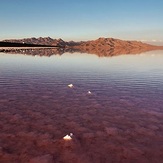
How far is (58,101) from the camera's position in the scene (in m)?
23.7

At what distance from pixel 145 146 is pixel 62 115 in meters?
7.27

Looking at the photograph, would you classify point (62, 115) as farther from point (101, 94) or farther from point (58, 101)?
point (101, 94)

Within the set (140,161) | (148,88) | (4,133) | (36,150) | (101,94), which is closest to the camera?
(140,161)

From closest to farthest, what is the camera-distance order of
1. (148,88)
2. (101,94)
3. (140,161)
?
(140,161)
(101,94)
(148,88)

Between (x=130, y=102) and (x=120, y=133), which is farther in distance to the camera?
(x=130, y=102)

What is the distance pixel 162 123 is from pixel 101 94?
10.4 m

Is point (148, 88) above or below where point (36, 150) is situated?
below

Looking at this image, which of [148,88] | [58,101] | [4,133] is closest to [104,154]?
[4,133]

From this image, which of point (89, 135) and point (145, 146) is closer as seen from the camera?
point (145, 146)

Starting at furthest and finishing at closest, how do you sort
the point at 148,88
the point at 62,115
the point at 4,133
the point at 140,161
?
the point at 148,88
the point at 62,115
the point at 4,133
the point at 140,161

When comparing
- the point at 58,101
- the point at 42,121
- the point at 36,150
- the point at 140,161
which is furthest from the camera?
the point at 58,101

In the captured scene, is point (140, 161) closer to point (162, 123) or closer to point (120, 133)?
point (120, 133)

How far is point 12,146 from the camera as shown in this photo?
1304 cm

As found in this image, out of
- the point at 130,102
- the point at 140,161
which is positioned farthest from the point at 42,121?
the point at 130,102
